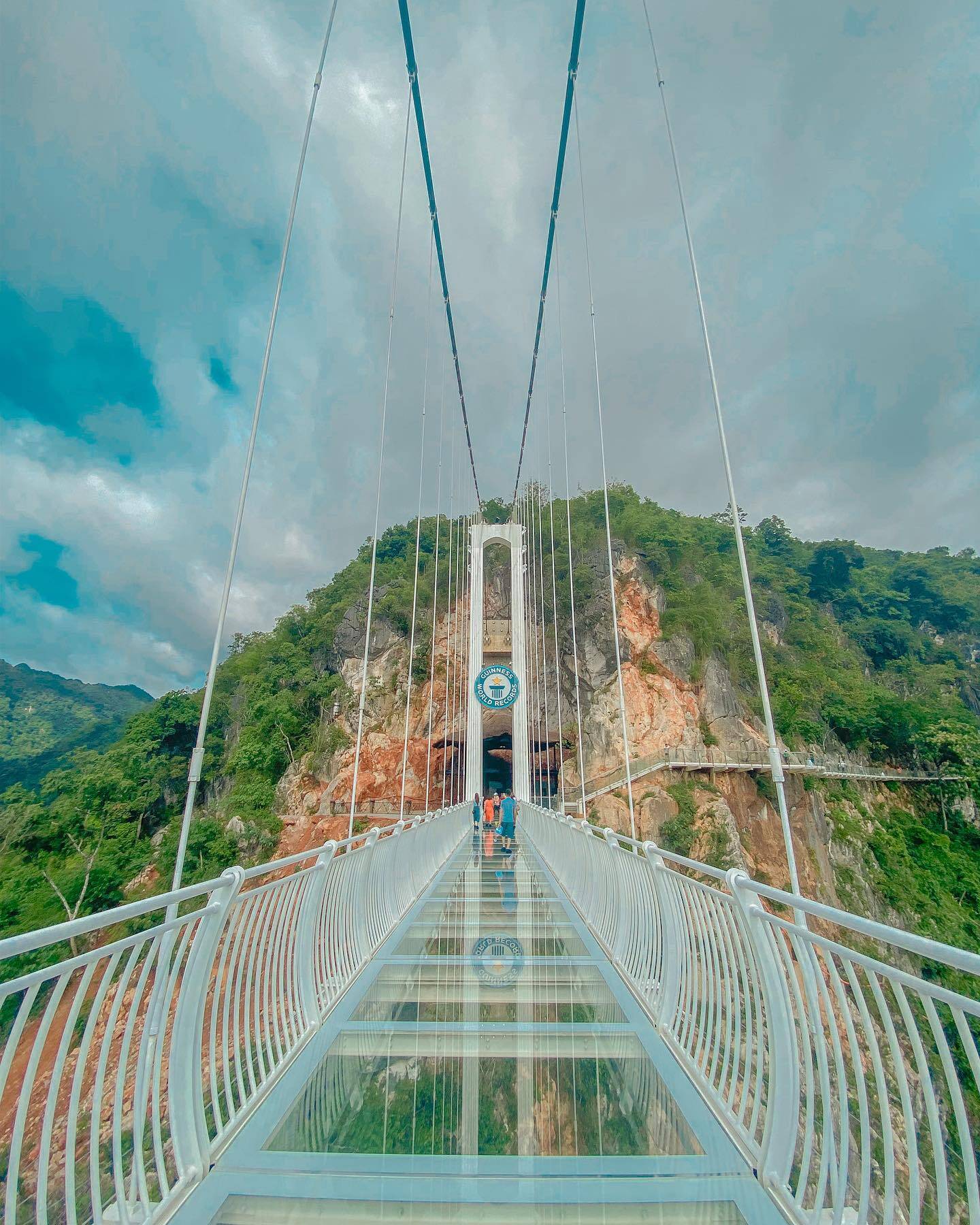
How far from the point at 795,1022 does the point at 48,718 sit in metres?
70.2

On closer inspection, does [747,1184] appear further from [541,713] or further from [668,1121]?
[541,713]

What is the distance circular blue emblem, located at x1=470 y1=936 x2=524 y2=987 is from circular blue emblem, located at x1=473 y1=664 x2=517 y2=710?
10449 millimetres

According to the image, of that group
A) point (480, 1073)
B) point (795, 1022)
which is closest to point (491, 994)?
point (480, 1073)

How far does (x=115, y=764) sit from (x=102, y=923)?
2674 centimetres

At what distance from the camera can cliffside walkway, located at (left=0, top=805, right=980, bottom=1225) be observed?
1.40 metres

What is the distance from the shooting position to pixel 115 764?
23.4 meters

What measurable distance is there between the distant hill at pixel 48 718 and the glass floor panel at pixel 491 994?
39795 millimetres

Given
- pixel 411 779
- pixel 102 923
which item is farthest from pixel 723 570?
pixel 102 923

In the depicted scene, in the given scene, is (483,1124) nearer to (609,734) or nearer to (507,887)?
(507,887)

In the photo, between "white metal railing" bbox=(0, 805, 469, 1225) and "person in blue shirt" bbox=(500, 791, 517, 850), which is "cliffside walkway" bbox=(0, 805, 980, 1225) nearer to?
"white metal railing" bbox=(0, 805, 469, 1225)

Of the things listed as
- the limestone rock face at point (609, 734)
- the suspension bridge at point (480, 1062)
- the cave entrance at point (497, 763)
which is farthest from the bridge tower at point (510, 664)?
the suspension bridge at point (480, 1062)

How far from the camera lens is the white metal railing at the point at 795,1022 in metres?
1.19

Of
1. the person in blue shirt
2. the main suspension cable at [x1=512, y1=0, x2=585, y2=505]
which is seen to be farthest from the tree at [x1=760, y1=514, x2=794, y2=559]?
the person in blue shirt

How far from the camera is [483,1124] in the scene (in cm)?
209
